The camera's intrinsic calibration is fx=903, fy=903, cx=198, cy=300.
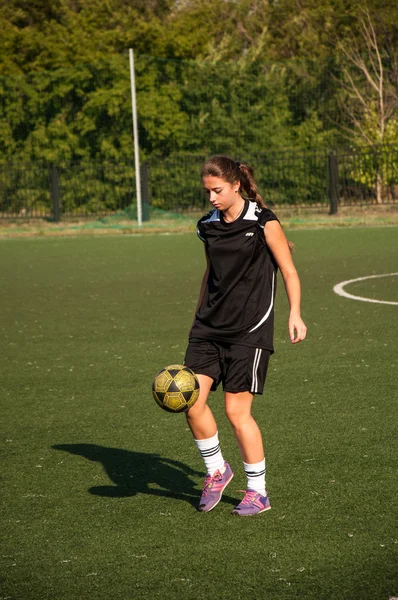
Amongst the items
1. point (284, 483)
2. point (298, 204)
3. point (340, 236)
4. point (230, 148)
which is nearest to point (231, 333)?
point (284, 483)

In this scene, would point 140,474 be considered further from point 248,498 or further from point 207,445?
point 248,498

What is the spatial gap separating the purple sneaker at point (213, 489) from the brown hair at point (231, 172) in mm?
1526

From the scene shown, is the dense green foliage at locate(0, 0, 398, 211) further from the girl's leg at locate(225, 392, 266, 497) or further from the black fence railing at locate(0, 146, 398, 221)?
the girl's leg at locate(225, 392, 266, 497)

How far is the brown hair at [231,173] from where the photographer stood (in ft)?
15.6

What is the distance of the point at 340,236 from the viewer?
2245cm

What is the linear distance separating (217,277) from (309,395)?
2588 mm

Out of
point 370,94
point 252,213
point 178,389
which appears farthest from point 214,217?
point 370,94

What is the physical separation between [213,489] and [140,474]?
771mm

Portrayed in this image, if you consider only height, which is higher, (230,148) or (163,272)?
(230,148)

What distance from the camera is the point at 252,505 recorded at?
4754mm

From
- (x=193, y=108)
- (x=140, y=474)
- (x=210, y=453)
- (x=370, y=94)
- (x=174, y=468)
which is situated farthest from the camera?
(x=370, y=94)

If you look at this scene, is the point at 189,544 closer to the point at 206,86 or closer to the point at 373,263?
the point at 373,263

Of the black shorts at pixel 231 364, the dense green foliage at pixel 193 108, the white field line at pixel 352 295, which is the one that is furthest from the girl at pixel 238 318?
the dense green foliage at pixel 193 108

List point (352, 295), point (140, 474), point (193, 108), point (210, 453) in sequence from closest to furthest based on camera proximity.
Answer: point (210, 453) < point (140, 474) < point (352, 295) < point (193, 108)
